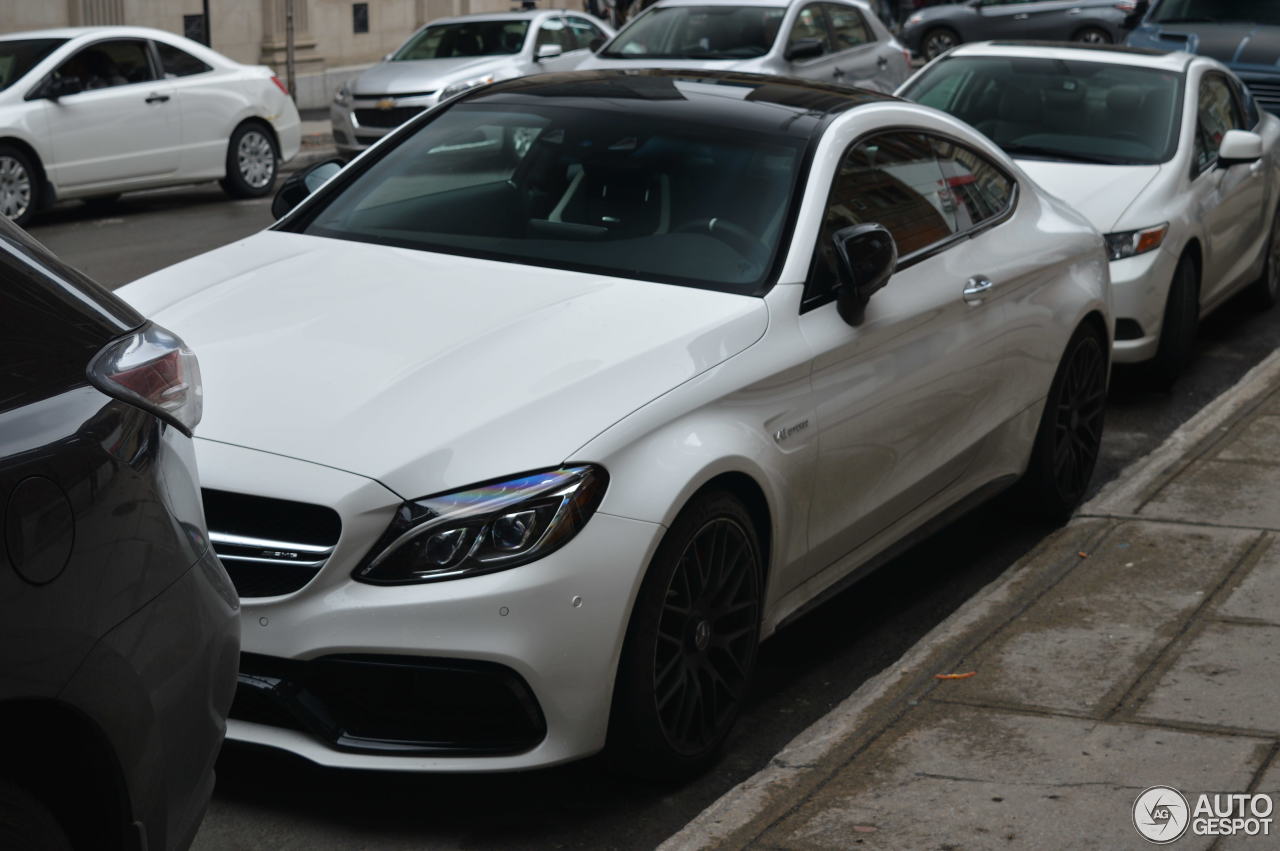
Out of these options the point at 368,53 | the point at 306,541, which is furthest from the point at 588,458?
the point at 368,53

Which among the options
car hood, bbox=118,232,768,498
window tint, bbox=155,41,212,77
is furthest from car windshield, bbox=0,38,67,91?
car hood, bbox=118,232,768,498

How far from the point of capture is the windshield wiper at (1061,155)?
938cm

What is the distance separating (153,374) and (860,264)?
97.4 inches

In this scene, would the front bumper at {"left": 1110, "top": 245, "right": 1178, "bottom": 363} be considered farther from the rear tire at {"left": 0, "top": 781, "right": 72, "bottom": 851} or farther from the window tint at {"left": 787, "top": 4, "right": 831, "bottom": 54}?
the window tint at {"left": 787, "top": 4, "right": 831, "bottom": 54}

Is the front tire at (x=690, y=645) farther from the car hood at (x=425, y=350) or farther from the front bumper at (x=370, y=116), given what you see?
the front bumper at (x=370, y=116)

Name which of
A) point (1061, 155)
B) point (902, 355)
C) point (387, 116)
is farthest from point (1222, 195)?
point (387, 116)

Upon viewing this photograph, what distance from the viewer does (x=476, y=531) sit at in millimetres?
4008

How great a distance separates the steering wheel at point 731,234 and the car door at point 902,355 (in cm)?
17

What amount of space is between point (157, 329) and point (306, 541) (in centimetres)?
85

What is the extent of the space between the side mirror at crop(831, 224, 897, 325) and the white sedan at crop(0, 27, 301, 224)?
33.3 feet

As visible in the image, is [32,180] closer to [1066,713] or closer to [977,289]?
[977,289]

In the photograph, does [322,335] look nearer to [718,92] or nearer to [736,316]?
[736,316]

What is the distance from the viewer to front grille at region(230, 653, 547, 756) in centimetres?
401

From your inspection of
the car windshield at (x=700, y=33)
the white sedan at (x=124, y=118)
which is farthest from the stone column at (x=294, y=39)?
the car windshield at (x=700, y=33)
